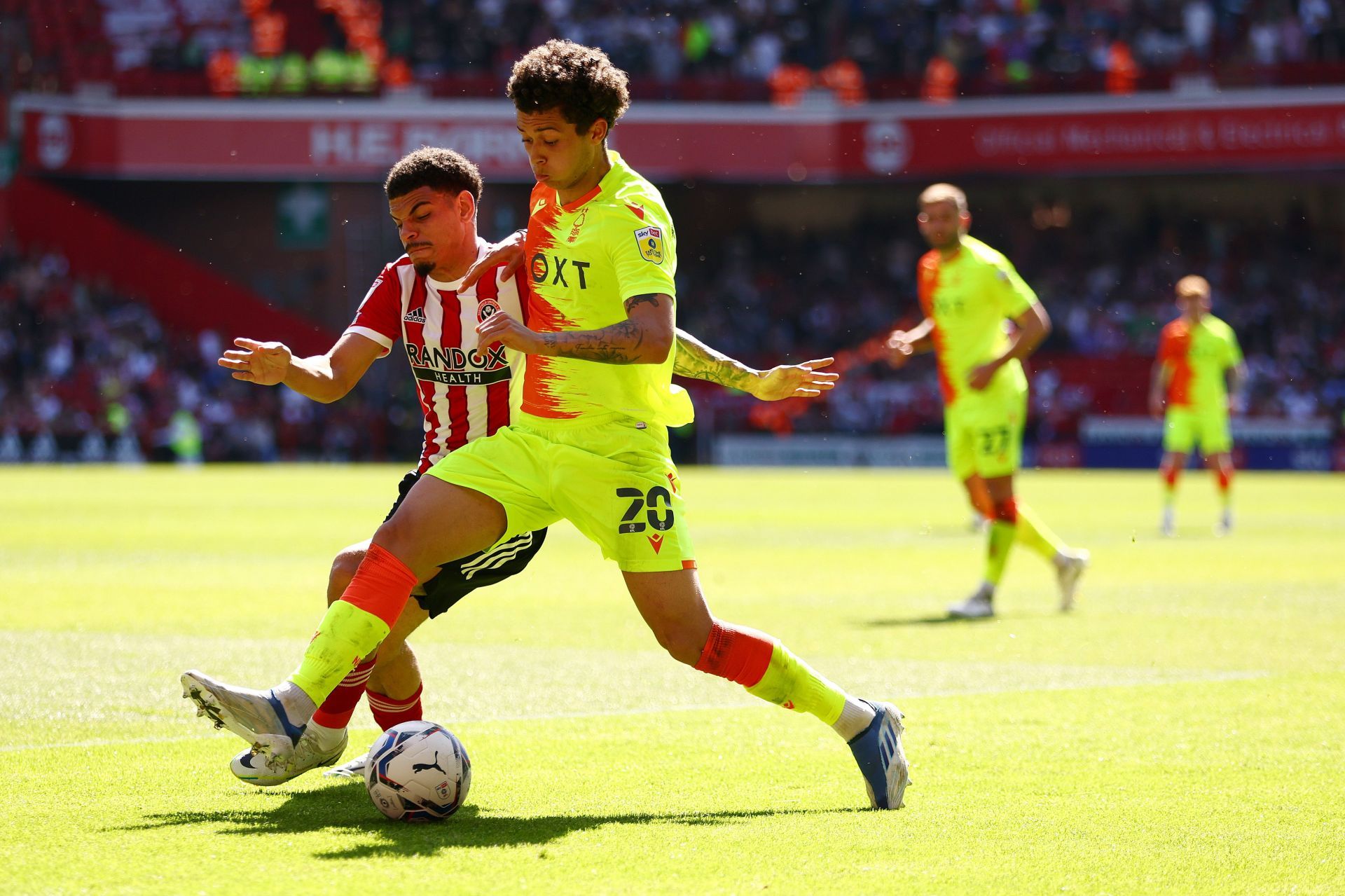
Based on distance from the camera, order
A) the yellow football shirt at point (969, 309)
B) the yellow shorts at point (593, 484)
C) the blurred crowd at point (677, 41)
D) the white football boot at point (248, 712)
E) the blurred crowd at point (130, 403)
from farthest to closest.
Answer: the blurred crowd at point (677, 41), the blurred crowd at point (130, 403), the yellow football shirt at point (969, 309), the yellow shorts at point (593, 484), the white football boot at point (248, 712)

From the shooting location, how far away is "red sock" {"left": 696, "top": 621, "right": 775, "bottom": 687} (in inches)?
202

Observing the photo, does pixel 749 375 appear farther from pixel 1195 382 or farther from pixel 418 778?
pixel 1195 382

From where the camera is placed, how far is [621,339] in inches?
189

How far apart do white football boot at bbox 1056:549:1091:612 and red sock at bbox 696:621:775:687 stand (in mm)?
5955

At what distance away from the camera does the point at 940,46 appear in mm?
37750

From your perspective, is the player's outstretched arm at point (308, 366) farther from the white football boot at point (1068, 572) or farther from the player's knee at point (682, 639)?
the white football boot at point (1068, 572)

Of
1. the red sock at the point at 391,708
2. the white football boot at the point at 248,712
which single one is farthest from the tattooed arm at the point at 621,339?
the red sock at the point at 391,708

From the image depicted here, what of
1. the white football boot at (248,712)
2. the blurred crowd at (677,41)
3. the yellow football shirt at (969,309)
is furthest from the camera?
the blurred crowd at (677,41)

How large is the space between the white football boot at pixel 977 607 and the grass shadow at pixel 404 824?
536cm

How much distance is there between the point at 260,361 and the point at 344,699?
116cm

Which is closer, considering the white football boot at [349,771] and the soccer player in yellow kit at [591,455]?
the soccer player in yellow kit at [591,455]

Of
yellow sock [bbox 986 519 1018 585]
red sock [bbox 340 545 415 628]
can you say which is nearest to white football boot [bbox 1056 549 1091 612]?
yellow sock [bbox 986 519 1018 585]

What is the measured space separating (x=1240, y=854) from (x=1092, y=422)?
2995 cm

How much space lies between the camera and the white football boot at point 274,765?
485 cm
